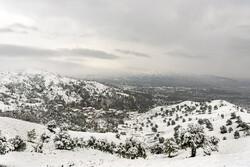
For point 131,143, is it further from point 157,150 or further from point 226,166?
point 226,166

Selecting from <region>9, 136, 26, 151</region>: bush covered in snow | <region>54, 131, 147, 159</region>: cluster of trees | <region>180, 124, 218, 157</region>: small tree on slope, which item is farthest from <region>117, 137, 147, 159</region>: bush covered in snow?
<region>9, 136, 26, 151</region>: bush covered in snow

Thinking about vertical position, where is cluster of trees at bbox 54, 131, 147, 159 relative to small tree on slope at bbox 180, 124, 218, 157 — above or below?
below

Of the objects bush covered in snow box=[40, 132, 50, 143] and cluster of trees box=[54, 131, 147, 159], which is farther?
bush covered in snow box=[40, 132, 50, 143]

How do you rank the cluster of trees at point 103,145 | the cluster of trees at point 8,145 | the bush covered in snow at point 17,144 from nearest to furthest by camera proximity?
1. the cluster of trees at point 8,145
2. the bush covered in snow at point 17,144
3. the cluster of trees at point 103,145

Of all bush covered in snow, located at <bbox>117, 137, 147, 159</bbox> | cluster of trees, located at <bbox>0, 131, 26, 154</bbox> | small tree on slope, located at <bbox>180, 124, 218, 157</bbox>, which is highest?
small tree on slope, located at <bbox>180, 124, 218, 157</bbox>

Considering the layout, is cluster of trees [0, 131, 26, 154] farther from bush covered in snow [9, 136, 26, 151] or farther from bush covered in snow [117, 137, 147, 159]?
bush covered in snow [117, 137, 147, 159]

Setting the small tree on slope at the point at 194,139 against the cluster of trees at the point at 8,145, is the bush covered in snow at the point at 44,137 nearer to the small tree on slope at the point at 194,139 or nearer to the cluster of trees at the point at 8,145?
the cluster of trees at the point at 8,145

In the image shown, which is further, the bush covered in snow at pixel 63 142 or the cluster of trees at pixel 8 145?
the bush covered in snow at pixel 63 142

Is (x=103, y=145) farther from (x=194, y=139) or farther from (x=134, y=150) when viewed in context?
(x=194, y=139)

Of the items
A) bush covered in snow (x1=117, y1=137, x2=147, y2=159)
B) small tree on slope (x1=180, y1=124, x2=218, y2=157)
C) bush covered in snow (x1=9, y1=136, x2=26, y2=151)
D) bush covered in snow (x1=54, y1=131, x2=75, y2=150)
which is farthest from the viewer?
bush covered in snow (x1=54, y1=131, x2=75, y2=150)

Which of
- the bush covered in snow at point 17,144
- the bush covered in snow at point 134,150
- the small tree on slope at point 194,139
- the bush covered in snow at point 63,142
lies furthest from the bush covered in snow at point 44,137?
the small tree on slope at point 194,139

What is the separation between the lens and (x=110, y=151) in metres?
62.9

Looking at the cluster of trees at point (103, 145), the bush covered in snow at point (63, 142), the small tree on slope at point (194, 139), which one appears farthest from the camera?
the bush covered in snow at point (63, 142)

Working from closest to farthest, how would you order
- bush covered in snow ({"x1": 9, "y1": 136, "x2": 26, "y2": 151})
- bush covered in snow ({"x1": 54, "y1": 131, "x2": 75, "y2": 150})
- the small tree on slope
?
the small tree on slope < bush covered in snow ({"x1": 9, "y1": 136, "x2": 26, "y2": 151}) < bush covered in snow ({"x1": 54, "y1": 131, "x2": 75, "y2": 150})
